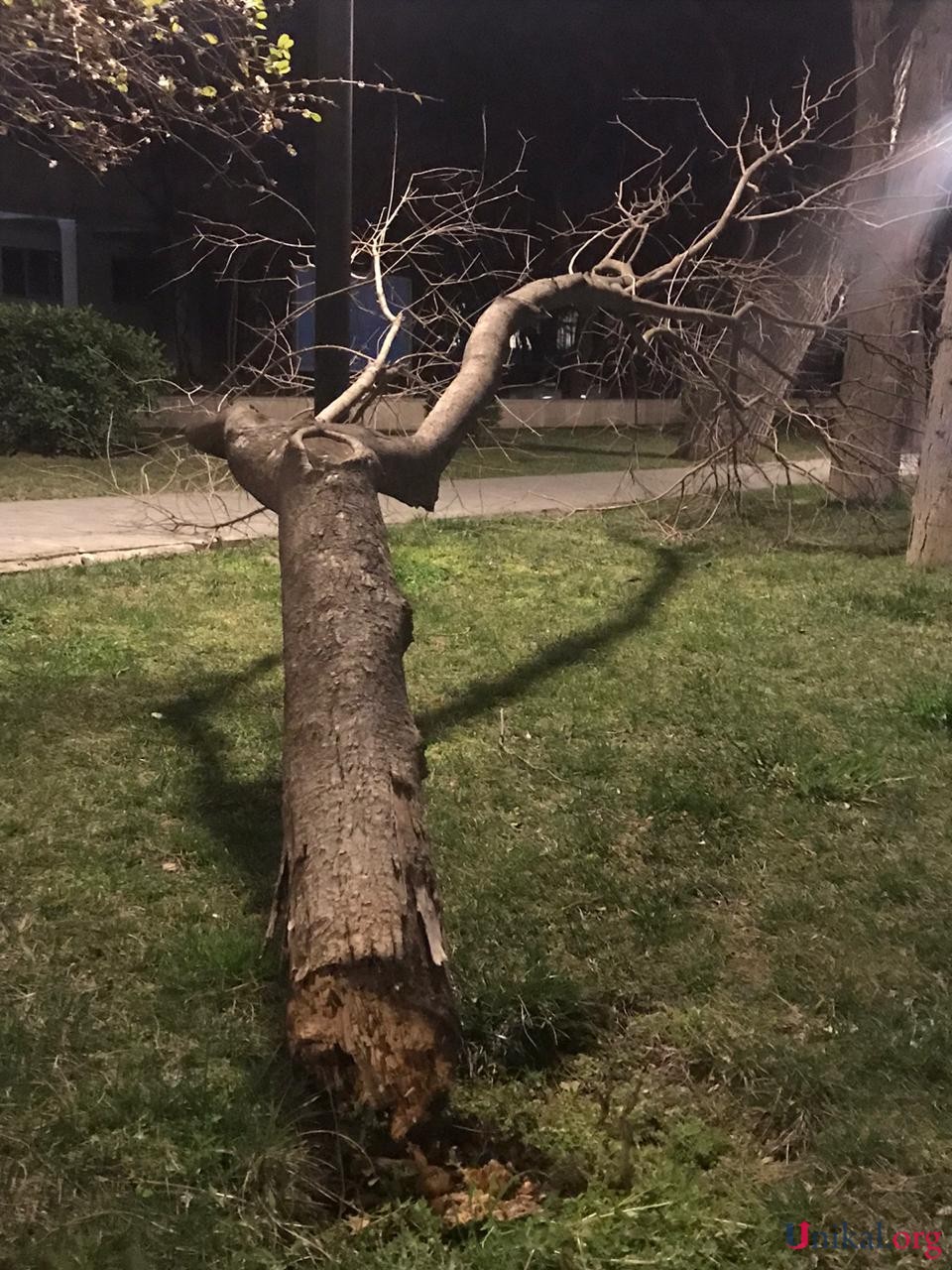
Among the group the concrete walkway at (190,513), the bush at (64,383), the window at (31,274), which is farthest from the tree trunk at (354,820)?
the window at (31,274)

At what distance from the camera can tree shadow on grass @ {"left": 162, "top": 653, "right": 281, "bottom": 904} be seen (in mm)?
3842

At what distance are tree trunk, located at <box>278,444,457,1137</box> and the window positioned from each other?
21763 millimetres

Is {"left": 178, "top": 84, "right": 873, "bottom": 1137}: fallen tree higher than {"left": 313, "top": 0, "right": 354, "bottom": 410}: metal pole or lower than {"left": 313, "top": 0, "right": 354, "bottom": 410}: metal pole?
lower

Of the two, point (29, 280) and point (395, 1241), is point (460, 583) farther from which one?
point (29, 280)

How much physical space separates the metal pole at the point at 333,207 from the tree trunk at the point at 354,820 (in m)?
2.38

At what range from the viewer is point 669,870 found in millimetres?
3861

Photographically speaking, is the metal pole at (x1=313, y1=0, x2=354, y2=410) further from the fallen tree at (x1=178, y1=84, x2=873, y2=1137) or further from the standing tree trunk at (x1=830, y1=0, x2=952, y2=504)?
the standing tree trunk at (x1=830, y1=0, x2=952, y2=504)

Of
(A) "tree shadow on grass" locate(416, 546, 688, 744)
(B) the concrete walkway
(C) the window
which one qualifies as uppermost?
(C) the window

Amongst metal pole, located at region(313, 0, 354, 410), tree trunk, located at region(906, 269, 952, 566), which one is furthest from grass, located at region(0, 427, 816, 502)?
tree trunk, located at region(906, 269, 952, 566)

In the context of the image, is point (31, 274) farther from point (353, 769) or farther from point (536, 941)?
point (536, 941)

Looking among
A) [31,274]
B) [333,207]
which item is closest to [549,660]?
[333,207]

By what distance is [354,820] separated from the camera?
116 inches

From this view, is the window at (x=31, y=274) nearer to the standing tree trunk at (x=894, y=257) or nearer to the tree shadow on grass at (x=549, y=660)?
the standing tree trunk at (x=894, y=257)

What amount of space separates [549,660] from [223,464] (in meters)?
2.31
